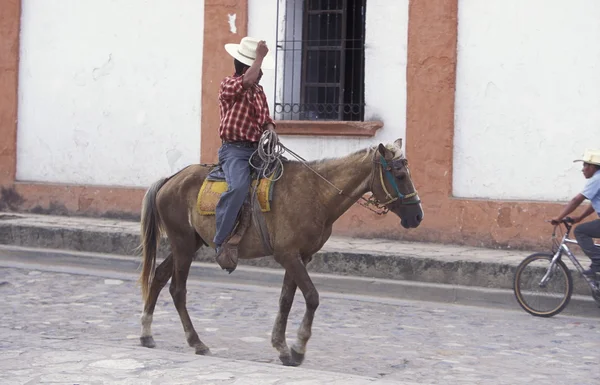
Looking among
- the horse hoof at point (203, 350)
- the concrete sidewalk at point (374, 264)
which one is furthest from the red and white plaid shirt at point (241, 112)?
the concrete sidewalk at point (374, 264)

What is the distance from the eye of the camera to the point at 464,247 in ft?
38.2

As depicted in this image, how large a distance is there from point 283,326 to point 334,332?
1273mm

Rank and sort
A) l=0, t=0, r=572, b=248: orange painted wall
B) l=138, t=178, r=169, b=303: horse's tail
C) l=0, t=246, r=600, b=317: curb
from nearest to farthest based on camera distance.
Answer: l=138, t=178, r=169, b=303: horse's tail → l=0, t=246, r=600, b=317: curb → l=0, t=0, r=572, b=248: orange painted wall

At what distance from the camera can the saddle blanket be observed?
7242 millimetres

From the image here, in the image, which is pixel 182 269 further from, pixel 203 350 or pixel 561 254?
pixel 561 254

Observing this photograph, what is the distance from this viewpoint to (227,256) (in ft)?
23.8

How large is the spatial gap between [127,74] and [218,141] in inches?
69.8

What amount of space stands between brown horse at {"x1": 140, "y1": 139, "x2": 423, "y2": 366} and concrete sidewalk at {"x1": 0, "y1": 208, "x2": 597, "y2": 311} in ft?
10.5

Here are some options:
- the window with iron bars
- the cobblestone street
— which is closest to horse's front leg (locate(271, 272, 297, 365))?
the cobblestone street

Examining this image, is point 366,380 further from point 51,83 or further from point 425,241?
point 51,83

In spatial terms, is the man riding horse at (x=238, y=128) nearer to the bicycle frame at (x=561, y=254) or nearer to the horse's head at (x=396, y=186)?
the horse's head at (x=396, y=186)

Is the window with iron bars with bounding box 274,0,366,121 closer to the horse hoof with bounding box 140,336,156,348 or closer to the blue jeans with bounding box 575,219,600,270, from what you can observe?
the blue jeans with bounding box 575,219,600,270

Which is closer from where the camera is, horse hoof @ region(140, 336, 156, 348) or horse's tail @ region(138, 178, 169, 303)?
horse hoof @ region(140, 336, 156, 348)

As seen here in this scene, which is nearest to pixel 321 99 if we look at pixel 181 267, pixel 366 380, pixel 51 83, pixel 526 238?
pixel 526 238
